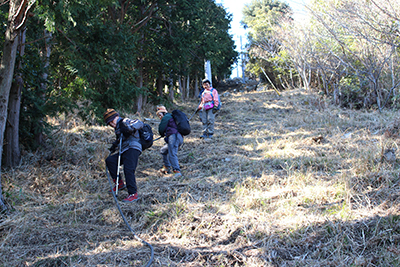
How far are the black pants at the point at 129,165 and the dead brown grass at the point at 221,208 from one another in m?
0.30

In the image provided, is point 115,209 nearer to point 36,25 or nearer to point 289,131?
point 36,25

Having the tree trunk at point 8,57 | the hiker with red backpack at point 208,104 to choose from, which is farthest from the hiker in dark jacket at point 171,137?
the hiker with red backpack at point 208,104

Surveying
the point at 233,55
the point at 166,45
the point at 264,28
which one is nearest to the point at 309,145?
the point at 166,45

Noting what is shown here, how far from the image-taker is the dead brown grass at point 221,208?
10.2 feet

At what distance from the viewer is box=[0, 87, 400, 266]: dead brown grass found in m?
3.12

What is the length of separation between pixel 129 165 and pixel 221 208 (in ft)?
5.35

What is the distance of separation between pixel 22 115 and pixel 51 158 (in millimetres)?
1034

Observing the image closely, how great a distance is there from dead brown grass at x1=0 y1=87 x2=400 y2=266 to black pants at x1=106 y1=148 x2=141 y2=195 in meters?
0.30

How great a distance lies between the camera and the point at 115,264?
3111 mm

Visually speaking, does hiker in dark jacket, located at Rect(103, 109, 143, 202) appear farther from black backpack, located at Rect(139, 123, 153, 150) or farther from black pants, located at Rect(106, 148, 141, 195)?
black backpack, located at Rect(139, 123, 153, 150)

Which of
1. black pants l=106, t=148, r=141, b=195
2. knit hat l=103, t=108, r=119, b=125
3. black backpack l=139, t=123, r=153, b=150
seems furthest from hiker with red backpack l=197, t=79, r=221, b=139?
black pants l=106, t=148, r=141, b=195

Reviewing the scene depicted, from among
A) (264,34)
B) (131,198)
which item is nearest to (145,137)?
(131,198)

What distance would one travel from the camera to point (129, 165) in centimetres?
462

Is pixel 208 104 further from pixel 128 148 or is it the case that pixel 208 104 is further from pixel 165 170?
pixel 128 148
